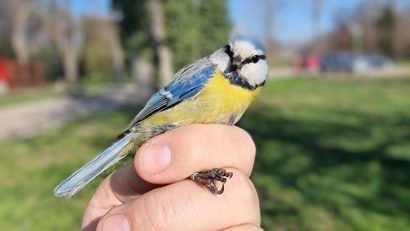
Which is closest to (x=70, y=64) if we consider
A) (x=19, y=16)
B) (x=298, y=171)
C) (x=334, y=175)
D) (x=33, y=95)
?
(x=19, y=16)

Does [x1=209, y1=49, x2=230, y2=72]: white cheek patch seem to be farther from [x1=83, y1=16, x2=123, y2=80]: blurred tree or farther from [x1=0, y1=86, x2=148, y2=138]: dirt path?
[x1=83, y1=16, x2=123, y2=80]: blurred tree

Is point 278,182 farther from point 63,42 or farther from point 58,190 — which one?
point 63,42

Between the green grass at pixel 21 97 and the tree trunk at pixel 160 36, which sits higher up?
the tree trunk at pixel 160 36

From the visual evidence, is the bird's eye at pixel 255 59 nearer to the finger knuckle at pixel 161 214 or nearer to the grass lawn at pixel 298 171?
the finger knuckle at pixel 161 214

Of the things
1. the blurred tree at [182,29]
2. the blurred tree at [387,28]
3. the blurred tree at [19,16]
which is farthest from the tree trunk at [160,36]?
the blurred tree at [387,28]

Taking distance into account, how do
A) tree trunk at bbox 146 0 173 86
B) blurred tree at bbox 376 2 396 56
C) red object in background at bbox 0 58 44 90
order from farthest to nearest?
blurred tree at bbox 376 2 396 56 → red object in background at bbox 0 58 44 90 → tree trunk at bbox 146 0 173 86

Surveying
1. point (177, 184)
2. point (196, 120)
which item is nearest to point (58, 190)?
point (177, 184)

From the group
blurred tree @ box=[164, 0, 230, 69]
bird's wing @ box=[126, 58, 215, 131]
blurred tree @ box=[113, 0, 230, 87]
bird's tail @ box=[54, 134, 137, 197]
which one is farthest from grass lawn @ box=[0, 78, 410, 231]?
blurred tree @ box=[113, 0, 230, 87]
